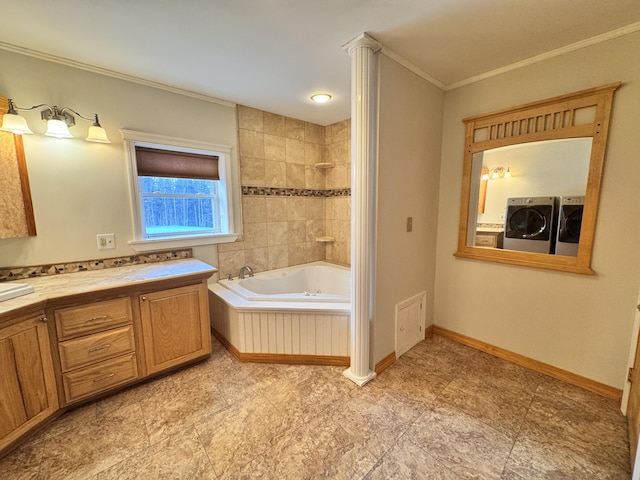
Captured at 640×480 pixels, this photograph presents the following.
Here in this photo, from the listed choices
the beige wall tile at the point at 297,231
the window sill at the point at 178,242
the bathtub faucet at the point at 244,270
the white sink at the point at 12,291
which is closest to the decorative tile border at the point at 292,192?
the beige wall tile at the point at 297,231

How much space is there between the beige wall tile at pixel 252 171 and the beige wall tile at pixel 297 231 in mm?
622

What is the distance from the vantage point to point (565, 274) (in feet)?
6.17

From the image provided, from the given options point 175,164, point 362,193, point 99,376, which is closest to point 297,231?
point 175,164

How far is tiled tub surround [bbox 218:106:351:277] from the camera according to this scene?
2.85 metres

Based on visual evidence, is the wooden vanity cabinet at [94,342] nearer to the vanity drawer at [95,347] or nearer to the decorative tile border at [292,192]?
the vanity drawer at [95,347]

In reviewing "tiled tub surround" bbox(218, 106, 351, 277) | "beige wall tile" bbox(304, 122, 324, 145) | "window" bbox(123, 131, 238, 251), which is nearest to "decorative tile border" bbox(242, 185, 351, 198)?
"tiled tub surround" bbox(218, 106, 351, 277)

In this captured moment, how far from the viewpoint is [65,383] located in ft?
5.25

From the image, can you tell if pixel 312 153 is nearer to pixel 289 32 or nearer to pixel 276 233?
pixel 276 233

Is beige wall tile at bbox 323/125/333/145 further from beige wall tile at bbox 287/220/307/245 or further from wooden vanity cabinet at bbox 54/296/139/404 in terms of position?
wooden vanity cabinet at bbox 54/296/139/404

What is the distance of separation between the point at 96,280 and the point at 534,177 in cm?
327

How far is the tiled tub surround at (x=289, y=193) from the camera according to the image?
9.34ft

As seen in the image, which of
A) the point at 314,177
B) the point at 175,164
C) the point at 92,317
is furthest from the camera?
the point at 314,177

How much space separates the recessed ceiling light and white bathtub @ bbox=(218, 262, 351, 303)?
183 centimetres

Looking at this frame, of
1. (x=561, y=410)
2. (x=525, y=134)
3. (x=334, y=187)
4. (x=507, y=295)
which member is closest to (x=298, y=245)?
(x=334, y=187)
